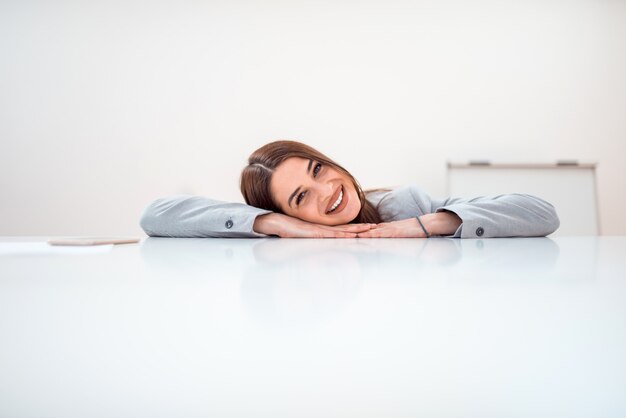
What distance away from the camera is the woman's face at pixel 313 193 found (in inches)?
59.1

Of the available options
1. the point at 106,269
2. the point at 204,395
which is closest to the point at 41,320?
the point at 204,395

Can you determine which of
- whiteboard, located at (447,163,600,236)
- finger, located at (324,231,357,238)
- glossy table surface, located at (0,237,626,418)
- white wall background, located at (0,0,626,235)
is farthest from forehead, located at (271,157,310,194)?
white wall background, located at (0,0,626,235)

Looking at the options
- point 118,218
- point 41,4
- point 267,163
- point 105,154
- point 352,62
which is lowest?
point 118,218

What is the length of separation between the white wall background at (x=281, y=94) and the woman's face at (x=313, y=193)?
101 inches

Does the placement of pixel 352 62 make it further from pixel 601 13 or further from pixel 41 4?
pixel 41 4

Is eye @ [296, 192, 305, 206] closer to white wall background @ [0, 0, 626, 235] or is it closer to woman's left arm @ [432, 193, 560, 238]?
woman's left arm @ [432, 193, 560, 238]

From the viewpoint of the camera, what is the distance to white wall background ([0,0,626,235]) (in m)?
4.07

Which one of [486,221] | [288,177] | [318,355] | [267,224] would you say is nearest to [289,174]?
[288,177]

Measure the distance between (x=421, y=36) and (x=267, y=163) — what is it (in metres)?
3.12

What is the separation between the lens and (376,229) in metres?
1.22

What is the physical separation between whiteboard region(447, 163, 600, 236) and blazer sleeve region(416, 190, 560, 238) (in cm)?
230

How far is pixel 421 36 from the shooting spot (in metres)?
4.12

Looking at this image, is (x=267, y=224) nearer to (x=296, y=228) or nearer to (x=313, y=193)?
(x=296, y=228)

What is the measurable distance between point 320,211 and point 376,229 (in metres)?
0.32
